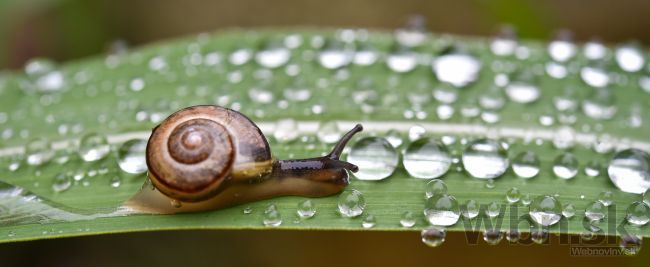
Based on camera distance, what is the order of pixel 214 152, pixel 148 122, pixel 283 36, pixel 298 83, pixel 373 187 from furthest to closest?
pixel 283 36, pixel 298 83, pixel 148 122, pixel 373 187, pixel 214 152

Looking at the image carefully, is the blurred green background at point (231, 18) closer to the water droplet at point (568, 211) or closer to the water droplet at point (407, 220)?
the water droplet at point (568, 211)

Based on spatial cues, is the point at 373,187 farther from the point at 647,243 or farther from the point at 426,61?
the point at 647,243

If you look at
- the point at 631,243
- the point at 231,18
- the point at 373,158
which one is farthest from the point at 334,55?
the point at 231,18

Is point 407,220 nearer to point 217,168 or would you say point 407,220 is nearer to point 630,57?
point 217,168

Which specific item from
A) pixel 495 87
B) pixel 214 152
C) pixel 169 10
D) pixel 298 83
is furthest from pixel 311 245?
pixel 169 10

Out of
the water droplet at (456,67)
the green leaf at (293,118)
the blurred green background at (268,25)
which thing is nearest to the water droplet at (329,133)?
the green leaf at (293,118)
